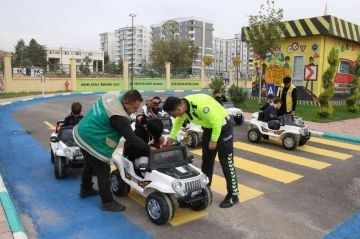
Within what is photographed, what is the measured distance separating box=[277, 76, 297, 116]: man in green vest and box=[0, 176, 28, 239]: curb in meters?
6.85

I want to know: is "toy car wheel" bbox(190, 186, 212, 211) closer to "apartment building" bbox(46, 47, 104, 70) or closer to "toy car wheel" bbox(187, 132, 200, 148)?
"toy car wheel" bbox(187, 132, 200, 148)

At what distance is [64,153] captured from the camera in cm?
548

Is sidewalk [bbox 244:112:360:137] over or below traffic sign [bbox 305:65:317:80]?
below

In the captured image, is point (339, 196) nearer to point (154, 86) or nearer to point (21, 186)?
point (21, 186)

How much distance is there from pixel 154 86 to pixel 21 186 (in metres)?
28.5

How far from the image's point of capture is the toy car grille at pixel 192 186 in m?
4.00

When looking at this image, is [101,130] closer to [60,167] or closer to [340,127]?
[60,167]

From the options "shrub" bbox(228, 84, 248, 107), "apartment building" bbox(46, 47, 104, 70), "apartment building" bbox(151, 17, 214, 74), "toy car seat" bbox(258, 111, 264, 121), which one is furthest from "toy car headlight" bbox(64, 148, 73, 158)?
"apartment building" bbox(151, 17, 214, 74)

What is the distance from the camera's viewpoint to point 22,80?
24.8 m

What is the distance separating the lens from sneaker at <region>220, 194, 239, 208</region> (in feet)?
15.3

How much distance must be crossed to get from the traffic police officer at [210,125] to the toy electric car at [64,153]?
1.79 meters

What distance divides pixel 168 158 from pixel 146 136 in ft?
1.76

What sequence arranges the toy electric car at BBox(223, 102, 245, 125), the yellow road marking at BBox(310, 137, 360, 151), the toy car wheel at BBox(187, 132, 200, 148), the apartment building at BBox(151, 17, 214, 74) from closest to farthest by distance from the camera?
1. the toy car wheel at BBox(187, 132, 200, 148)
2. the yellow road marking at BBox(310, 137, 360, 151)
3. the toy electric car at BBox(223, 102, 245, 125)
4. the apartment building at BBox(151, 17, 214, 74)

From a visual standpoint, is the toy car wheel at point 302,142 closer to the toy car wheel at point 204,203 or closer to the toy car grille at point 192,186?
the toy car wheel at point 204,203
